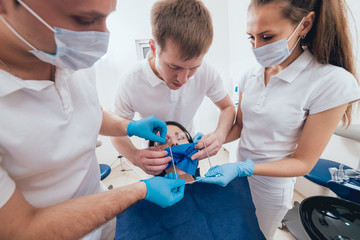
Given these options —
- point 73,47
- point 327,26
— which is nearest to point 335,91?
point 327,26

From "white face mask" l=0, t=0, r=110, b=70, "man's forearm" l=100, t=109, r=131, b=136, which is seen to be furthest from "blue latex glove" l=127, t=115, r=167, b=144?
"white face mask" l=0, t=0, r=110, b=70

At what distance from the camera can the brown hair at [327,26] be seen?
2.93 ft

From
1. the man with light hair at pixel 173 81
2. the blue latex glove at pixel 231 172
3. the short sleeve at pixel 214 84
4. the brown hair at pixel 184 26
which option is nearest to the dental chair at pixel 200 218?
the blue latex glove at pixel 231 172

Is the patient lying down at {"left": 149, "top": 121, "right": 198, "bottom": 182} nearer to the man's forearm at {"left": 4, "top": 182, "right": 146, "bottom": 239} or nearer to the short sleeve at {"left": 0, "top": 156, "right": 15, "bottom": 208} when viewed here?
the man's forearm at {"left": 4, "top": 182, "right": 146, "bottom": 239}

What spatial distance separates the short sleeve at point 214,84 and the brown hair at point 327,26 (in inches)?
23.0

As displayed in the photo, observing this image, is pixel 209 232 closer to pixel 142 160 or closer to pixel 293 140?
pixel 142 160

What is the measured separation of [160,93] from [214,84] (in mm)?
540

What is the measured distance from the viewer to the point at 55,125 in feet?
2.23

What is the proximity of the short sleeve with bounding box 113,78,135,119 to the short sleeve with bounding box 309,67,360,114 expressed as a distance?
51.6 inches

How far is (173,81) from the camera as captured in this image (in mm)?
1139

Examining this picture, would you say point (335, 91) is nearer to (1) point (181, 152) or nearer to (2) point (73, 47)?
(1) point (181, 152)

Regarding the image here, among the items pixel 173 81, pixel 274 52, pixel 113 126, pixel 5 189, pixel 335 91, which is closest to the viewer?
pixel 5 189

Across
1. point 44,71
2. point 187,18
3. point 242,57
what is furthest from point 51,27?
point 242,57

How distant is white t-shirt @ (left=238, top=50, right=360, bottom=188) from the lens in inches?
34.6
